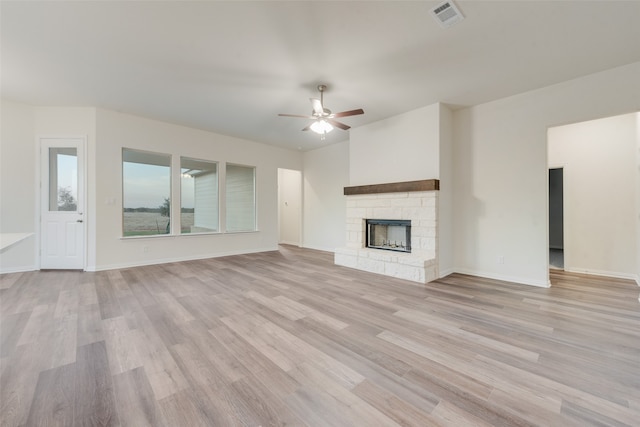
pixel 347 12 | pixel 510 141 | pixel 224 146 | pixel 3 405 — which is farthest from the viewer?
pixel 224 146

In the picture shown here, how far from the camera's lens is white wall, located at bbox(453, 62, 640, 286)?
129 inches

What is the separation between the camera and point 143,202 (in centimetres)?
513

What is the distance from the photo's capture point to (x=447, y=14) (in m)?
2.27

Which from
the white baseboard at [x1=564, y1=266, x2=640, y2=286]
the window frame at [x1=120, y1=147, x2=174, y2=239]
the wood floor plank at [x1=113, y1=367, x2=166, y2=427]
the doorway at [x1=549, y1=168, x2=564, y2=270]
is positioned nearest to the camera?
the wood floor plank at [x1=113, y1=367, x2=166, y2=427]

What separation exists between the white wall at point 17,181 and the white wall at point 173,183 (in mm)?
1079

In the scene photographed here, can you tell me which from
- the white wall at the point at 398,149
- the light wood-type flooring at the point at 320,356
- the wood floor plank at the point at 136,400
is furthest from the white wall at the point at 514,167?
the wood floor plank at the point at 136,400

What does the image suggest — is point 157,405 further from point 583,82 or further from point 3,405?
point 583,82

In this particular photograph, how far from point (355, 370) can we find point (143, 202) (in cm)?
526

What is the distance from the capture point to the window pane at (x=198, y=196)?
18.3ft

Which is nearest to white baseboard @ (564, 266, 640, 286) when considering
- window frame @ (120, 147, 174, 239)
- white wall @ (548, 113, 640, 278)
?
white wall @ (548, 113, 640, 278)

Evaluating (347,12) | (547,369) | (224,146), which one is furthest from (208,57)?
(547,369)

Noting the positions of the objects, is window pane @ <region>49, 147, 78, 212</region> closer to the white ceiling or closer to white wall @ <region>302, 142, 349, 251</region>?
the white ceiling

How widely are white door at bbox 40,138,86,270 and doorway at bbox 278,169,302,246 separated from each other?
4866 millimetres

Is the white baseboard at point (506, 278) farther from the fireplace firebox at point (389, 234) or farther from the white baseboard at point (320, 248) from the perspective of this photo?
the white baseboard at point (320, 248)
